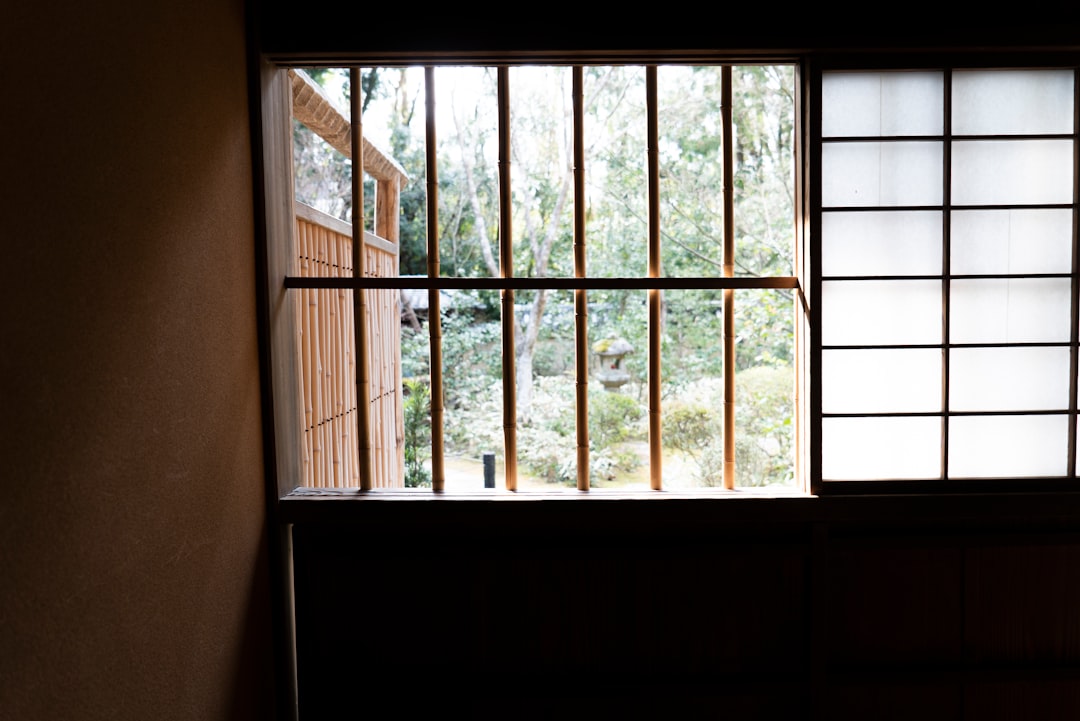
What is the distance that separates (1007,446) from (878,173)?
3.41 feet

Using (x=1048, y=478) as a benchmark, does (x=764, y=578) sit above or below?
below

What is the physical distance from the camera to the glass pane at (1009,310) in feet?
7.39

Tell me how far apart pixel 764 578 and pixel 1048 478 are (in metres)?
1.02

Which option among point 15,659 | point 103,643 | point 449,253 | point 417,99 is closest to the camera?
point 15,659

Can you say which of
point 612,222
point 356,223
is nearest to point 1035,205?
point 356,223

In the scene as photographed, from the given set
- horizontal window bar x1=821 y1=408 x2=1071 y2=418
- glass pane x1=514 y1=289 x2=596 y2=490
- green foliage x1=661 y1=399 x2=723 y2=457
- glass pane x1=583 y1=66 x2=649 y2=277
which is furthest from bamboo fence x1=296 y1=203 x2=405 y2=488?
glass pane x1=583 y1=66 x2=649 y2=277

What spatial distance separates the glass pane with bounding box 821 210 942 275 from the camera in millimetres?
2236

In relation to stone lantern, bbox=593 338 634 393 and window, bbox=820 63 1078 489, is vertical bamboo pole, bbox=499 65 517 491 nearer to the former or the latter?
window, bbox=820 63 1078 489

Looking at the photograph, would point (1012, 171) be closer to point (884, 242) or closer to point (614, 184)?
point (884, 242)

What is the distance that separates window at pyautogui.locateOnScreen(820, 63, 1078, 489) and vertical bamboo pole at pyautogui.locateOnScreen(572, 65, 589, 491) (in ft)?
2.61

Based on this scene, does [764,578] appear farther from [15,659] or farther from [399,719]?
[15,659]

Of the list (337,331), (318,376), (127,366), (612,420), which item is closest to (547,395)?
(612,420)

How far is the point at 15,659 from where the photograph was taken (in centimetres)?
113

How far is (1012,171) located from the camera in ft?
7.39
